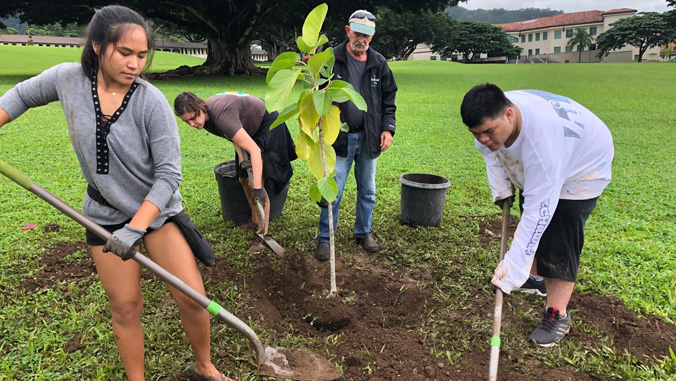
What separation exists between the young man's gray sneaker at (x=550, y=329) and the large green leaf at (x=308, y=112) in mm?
1873

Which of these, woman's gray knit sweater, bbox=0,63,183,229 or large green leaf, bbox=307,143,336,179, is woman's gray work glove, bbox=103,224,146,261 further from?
large green leaf, bbox=307,143,336,179

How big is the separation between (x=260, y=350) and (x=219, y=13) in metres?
19.7

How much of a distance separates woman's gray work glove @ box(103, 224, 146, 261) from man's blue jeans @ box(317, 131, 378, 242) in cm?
199

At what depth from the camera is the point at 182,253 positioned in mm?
2045

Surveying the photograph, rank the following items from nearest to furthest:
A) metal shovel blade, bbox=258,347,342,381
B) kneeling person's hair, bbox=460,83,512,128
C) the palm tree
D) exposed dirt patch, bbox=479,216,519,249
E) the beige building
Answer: kneeling person's hair, bbox=460,83,512,128 → metal shovel blade, bbox=258,347,342,381 → exposed dirt patch, bbox=479,216,519,249 → the beige building → the palm tree

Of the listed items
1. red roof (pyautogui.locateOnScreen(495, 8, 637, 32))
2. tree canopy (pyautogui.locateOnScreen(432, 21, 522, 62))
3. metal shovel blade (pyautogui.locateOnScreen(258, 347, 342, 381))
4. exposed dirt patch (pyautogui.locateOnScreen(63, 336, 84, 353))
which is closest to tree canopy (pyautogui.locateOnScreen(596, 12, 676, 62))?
tree canopy (pyautogui.locateOnScreen(432, 21, 522, 62))

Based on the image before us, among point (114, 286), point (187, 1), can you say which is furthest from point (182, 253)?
point (187, 1)

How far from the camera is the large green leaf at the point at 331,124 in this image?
285cm

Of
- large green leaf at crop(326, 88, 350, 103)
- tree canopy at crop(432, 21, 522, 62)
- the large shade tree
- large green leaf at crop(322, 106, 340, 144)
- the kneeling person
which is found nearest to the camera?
large green leaf at crop(326, 88, 350, 103)

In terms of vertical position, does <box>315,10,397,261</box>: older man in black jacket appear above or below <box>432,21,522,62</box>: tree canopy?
below

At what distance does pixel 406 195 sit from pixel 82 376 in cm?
290

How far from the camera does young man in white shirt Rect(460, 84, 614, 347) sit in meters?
2.21

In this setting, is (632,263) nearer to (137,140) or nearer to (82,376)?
(137,140)

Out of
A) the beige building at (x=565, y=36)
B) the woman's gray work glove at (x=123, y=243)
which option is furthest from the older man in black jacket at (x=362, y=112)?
the beige building at (x=565, y=36)
